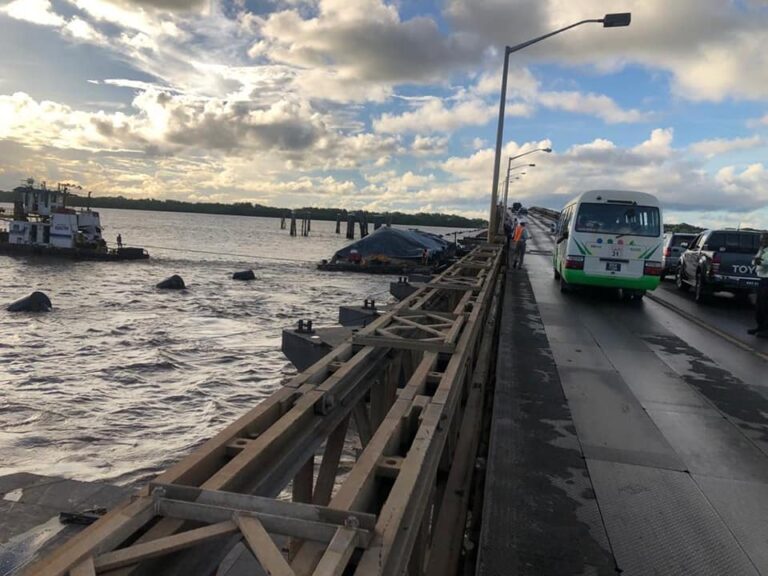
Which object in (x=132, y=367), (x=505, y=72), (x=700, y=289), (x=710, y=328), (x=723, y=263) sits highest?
(x=505, y=72)

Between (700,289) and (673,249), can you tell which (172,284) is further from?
(700,289)

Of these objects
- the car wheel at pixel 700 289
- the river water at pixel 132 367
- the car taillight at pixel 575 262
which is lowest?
the river water at pixel 132 367

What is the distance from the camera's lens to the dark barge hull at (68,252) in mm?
46531

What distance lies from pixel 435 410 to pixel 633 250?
13.2 meters

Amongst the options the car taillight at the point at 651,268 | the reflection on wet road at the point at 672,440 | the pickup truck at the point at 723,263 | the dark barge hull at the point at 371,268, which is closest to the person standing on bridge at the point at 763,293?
the reflection on wet road at the point at 672,440

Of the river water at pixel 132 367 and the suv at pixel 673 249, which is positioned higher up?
the suv at pixel 673 249

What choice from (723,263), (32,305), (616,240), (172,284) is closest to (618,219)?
(616,240)

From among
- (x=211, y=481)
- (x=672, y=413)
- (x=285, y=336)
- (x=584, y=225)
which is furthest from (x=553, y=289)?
(x=211, y=481)

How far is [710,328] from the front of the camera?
41.8 feet

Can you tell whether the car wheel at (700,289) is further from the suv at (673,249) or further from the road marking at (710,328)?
the suv at (673,249)

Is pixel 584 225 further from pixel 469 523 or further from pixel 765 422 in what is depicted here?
pixel 469 523

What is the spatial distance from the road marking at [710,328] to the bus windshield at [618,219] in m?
2.22

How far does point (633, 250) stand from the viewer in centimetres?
1504

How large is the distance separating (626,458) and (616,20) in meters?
16.3
